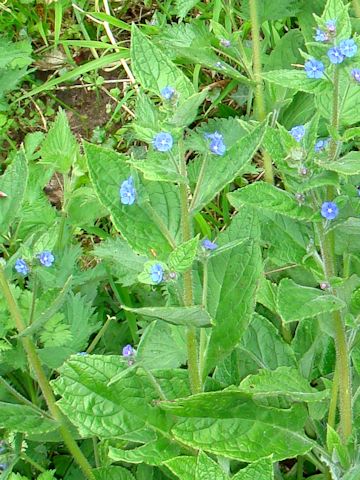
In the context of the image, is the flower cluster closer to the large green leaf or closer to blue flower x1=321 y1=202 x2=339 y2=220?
the large green leaf

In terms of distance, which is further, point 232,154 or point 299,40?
point 299,40

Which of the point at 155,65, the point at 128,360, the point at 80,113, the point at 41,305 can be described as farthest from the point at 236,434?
the point at 80,113

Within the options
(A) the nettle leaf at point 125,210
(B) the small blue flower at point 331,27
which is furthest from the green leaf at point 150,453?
(B) the small blue flower at point 331,27

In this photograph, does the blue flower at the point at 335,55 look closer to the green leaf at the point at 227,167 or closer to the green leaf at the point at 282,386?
the green leaf at the point at 227,167

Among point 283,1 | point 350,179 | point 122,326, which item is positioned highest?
point 283,1

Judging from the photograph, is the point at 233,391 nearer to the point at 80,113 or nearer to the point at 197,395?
the point at 197,395

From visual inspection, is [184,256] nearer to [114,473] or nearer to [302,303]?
[302,303]
